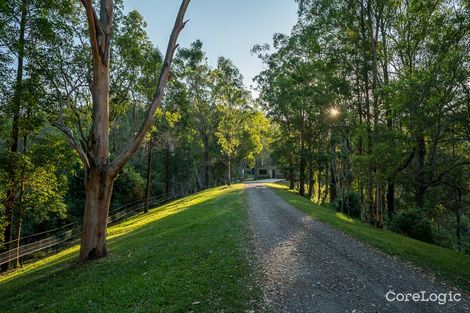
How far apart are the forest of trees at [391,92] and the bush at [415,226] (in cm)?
5

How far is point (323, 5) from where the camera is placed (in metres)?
17.8

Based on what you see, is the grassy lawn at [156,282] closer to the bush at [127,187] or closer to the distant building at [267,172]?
the bush at [127,187]

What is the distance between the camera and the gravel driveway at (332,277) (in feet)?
17.8

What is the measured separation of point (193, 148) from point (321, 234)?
146 feet

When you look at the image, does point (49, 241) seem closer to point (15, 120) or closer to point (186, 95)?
point (15, 120)

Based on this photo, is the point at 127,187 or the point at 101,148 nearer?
the point at 101,148
